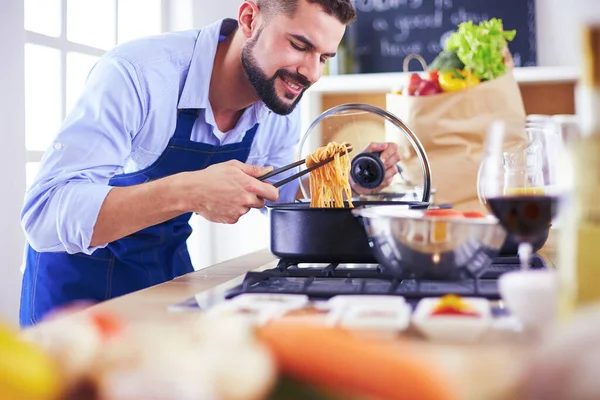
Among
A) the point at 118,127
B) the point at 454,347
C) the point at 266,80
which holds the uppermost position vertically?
the point at 266,80

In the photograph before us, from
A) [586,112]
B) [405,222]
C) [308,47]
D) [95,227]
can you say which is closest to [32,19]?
[308,47]

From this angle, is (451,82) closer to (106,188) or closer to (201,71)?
(201,71)

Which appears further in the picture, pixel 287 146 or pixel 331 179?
pixel 287 146

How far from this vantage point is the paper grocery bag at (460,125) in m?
2.41

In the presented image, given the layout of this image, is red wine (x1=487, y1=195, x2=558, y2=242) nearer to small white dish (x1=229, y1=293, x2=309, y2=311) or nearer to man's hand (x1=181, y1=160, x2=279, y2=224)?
small white dish (x1=229, y1=293, x2=309, y2=311)

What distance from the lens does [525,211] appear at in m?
0.88

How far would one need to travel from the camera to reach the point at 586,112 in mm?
567

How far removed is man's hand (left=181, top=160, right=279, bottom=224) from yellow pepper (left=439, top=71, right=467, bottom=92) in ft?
3.85

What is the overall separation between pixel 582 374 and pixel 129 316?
60 cm

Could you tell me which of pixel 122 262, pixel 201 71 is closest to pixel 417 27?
pixel 201 71

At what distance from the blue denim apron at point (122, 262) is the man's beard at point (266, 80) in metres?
0.17

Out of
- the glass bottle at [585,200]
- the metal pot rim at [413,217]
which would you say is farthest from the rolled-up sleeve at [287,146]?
the glass bottle at [585,200]

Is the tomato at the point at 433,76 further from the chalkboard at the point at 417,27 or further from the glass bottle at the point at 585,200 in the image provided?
the glass bottle at the point at 585,200

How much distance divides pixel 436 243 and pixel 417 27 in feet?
10.5
